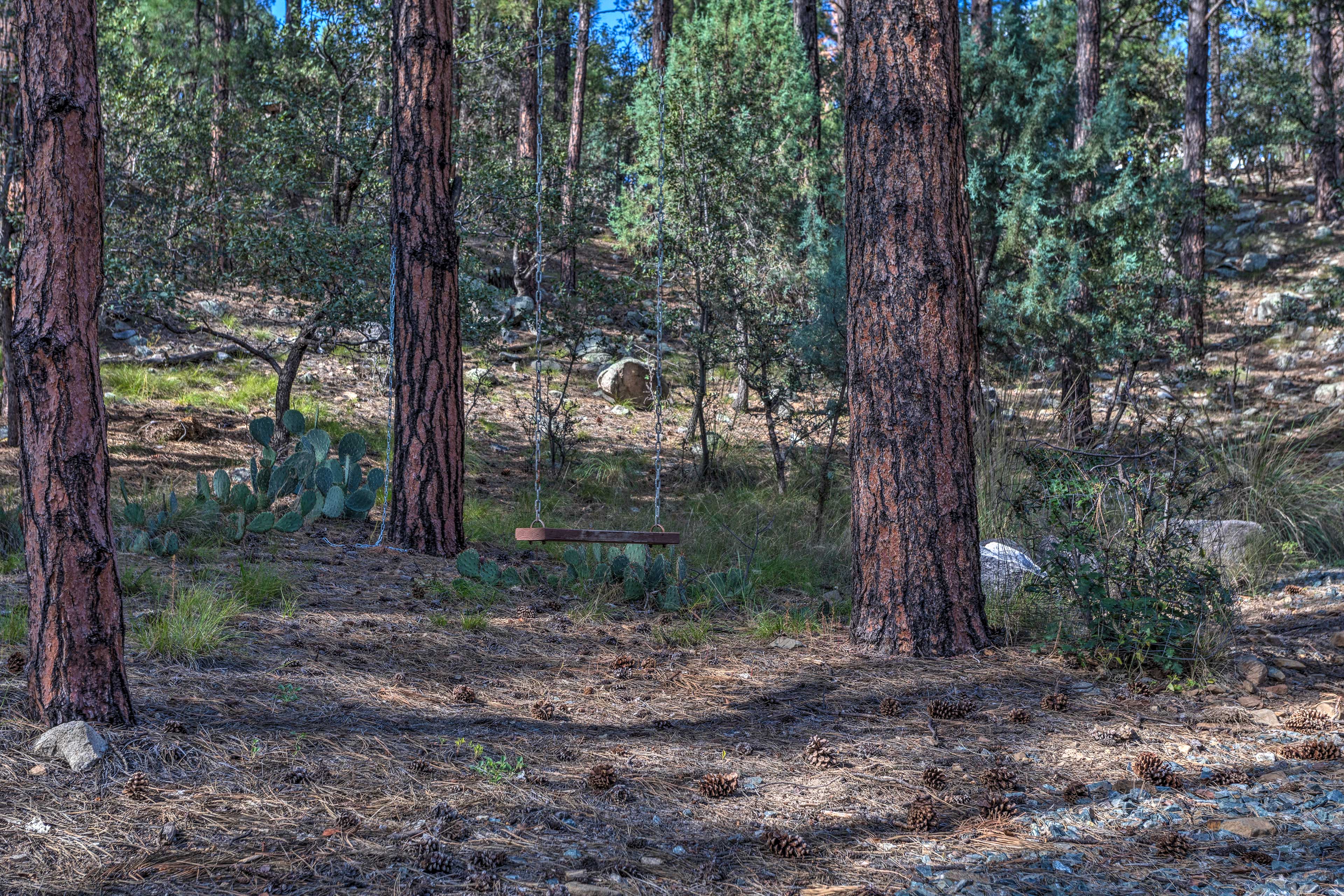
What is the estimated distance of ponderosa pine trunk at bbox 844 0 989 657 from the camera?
143 inches

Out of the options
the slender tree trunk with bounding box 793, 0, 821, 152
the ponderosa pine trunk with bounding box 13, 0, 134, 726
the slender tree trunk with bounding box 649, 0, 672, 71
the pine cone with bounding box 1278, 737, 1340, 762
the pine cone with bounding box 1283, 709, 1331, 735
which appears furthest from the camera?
the slender tree trunk with bounding box 649, 0, 672, 71

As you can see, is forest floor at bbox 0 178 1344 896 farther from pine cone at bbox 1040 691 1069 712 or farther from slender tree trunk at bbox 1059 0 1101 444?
slender tree trunk at bbox 1059 0 1101 444

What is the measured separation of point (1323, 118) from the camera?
959 cm

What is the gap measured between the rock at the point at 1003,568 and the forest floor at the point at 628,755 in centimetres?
65

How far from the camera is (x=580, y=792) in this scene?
236 centimetres

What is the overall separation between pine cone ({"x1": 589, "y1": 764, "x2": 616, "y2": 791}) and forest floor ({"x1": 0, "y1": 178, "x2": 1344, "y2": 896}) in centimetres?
3

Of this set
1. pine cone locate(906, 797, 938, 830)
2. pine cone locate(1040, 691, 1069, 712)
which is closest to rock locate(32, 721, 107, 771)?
pine cone locate(906, 797, 938, 830)

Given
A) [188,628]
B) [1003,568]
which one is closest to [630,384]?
[1003,568]

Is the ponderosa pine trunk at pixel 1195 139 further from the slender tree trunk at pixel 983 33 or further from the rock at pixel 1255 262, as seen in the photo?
the rock at pixel 1255 262

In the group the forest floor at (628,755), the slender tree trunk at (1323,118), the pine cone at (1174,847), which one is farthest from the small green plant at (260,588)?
the slender tree trunk at (1323,118)

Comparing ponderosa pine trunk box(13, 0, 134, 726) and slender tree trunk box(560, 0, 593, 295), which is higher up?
slender tree trunk box(560, 0, 593, 295)

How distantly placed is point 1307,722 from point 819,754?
5.03ft

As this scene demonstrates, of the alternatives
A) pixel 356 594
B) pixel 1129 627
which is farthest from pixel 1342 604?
pixel 356 594

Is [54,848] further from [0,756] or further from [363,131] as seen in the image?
[363,131]
